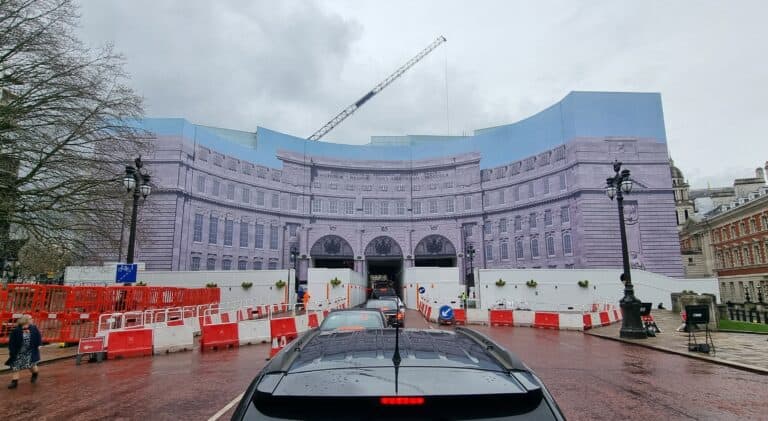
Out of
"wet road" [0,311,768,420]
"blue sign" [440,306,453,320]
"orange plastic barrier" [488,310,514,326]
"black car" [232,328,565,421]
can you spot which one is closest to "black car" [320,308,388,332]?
"wet road" [0,311,768,420]

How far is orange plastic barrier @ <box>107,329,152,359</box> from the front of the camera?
530 inches

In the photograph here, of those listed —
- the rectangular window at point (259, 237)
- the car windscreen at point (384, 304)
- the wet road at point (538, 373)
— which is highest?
the rectangular window at point (259, 237)

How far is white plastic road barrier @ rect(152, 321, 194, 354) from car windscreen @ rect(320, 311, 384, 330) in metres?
6.80

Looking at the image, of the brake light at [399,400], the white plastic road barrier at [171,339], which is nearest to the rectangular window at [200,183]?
the white plastic road barrier at [171,339]

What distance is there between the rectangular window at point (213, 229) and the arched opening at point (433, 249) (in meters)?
26.0

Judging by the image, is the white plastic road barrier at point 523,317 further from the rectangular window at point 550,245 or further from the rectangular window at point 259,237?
the rectangular window at point 259,237

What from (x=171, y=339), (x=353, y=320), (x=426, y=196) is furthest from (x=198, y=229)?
(x=353, y=320)

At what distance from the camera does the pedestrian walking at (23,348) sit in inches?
386

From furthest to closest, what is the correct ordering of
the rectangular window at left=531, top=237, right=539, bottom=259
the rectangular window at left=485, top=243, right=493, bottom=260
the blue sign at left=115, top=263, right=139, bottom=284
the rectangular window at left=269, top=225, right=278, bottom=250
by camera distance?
1. the rectangular window at left=485, top=243, right=493, bottom=260
2. the rectangular window at left=269, top=225, right=278, bottom=250
3. the rectangular window at left=531, top=237, right=539, bottom=259
4. the blue sign at left=115, top=263, right=139, bottom=284

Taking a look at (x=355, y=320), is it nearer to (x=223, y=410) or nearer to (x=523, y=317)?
(x=223, y=410)

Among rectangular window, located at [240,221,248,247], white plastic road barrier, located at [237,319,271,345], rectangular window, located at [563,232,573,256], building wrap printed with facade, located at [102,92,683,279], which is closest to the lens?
white plastic road barrier, located at [237,319,271,345]

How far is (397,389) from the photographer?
1.90m

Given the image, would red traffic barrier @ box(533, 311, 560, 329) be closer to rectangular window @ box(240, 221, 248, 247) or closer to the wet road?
the wet road

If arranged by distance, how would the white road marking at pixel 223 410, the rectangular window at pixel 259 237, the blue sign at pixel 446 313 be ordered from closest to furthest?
the white road marking at pixel 223 410 → the blue sign at pixel 446 313 → the rectangular window at pixel 259 237
